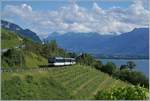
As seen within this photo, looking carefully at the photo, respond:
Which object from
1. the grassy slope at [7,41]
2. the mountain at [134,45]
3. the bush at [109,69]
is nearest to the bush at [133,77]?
the bush at [109,69]

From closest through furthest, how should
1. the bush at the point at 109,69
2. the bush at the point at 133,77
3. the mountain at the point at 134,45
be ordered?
the bush at the point at 133,77 → the bush at the point at 109,69 → the mountain at the point at 134,45

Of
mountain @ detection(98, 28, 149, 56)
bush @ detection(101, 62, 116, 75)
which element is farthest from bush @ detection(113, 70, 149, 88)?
mountain @ detection(98, 28, 149, 56)

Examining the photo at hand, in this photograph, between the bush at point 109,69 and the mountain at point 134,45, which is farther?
the mountain at point 134,45

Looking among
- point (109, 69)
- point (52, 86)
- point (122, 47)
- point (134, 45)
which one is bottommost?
point (52, 86)

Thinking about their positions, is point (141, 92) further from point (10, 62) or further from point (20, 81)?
point (10, 62)

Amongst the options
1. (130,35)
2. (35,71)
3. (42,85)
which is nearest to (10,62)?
(35,71)

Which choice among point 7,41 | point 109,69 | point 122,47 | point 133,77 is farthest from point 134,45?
point 7,41

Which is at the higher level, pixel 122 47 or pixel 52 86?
pixel 122 47

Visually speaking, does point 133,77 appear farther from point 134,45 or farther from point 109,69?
point 134,45

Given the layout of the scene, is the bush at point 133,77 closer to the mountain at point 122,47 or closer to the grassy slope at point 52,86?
the grassy slope at point 52,86

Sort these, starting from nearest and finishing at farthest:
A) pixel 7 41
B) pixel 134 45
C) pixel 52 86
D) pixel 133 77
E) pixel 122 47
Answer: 1. pixel 52 86
2. pixel 7 41
3. pixel 133 77
4. pixel 134 45
5. pixel 122 47

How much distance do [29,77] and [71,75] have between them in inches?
355

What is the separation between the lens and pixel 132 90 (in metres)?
9.78

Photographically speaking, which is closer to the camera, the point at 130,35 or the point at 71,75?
the point at 71,75
